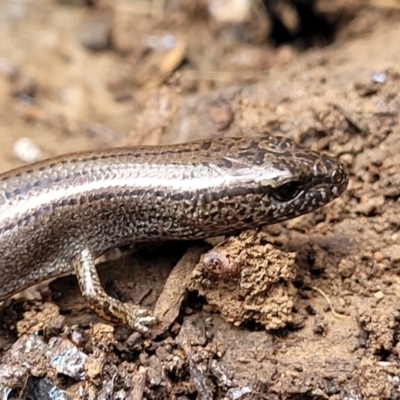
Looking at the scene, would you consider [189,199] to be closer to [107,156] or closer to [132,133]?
[107,156]

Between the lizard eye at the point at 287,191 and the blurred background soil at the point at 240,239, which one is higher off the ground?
the lizard eye at the point at 287,191

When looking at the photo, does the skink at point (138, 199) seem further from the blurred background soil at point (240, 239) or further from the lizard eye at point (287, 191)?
the blurred background soil at point (240, 239)

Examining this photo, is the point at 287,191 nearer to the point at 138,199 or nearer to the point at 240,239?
the point at 240,239

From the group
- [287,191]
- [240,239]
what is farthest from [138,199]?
[287,191]

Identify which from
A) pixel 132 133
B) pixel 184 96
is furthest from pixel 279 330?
pixel 184 96

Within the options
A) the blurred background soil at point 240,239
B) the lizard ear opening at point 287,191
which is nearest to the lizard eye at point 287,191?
the lizard ear opening at point 287,191

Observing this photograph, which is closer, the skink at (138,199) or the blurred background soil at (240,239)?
the blurred background soil at (240,239)
